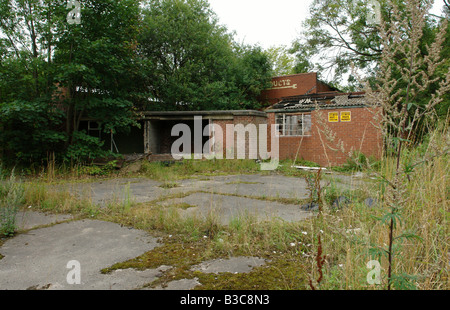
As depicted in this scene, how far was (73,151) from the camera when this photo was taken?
9664 mm

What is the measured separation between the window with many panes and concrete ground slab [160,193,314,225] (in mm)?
9303

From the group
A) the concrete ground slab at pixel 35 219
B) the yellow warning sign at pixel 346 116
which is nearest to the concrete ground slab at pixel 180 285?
the concrete ground slab at pixel 35 219

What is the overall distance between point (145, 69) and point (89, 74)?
5226 mm

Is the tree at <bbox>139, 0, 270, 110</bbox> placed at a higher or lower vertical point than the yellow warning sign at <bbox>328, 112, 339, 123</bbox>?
higher

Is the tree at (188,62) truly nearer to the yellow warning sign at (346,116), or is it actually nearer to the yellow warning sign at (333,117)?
the yellow warning sign at (333,117)

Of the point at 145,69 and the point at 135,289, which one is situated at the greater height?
the point at 145,69

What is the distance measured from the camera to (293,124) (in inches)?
565

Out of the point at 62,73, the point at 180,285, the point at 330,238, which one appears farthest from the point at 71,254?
the point at 62,73

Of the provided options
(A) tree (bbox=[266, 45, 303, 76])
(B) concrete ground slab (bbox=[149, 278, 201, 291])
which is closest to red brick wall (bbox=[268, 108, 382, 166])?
(B) concrete ground slab (bbox=[149, 278, 201, 291])

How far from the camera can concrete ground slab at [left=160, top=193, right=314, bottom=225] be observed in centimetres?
378

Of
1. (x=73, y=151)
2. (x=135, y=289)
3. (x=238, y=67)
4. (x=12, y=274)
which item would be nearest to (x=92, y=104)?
(x=73, y=151)

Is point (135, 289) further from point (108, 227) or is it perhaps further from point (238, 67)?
point (238, 67)

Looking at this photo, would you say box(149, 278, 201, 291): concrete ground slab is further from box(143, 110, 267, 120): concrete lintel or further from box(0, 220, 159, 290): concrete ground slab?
box(143, 110, 267, 120): concrete lintel

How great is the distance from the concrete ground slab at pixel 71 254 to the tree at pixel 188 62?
1409 centimetres
